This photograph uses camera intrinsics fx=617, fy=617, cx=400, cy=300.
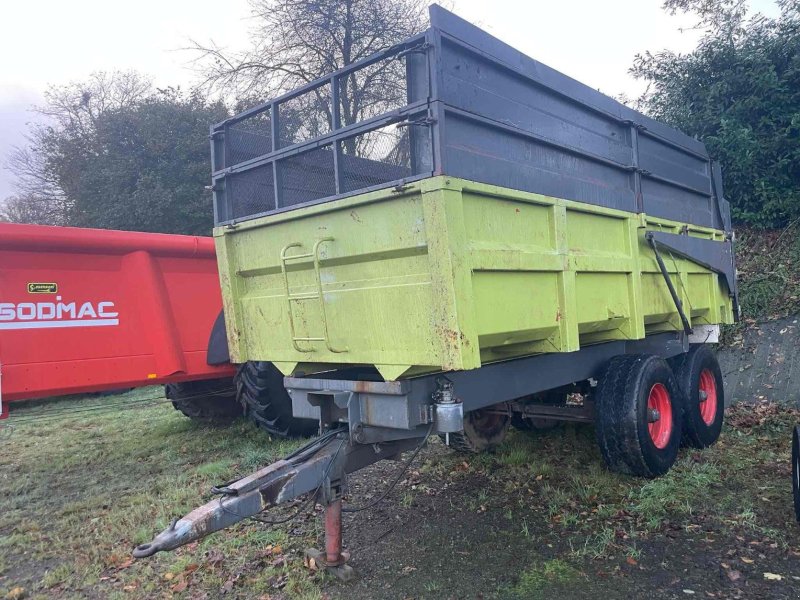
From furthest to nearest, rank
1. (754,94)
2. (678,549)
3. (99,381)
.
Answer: (754,94)
(99,381)
(678,549)

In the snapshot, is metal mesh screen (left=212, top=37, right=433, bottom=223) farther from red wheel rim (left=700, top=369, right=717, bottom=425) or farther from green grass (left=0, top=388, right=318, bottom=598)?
red wheel rim (left=700, top=369, right=717, bottom=425)

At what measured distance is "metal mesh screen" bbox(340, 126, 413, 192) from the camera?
128 inches

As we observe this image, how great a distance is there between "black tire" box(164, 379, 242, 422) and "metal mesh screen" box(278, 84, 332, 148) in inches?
142

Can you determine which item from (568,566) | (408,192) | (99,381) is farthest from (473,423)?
(99,381)

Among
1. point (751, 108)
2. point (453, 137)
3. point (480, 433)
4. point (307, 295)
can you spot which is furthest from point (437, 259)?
point (751, 108)

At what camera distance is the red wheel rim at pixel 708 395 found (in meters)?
5.67

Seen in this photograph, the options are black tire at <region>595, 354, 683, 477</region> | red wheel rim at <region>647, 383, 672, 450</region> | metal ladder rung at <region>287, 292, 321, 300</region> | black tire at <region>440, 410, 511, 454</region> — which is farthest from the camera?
black tire at <region>440, 410, 511, 454</region>

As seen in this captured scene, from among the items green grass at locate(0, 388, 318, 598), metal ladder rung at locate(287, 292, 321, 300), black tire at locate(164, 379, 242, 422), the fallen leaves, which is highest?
metal ladder rung at locate(287, 292, 321, 300)

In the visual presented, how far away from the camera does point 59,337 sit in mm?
5043

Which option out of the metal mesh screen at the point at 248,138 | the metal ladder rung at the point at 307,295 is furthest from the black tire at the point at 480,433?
the metal mesh screen at the point at 248,138

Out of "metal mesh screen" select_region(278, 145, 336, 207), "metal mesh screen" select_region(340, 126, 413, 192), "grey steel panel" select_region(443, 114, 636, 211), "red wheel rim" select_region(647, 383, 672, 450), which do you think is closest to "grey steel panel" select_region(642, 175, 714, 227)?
"grey steel panel" select_region(443, 114, 636, 211)

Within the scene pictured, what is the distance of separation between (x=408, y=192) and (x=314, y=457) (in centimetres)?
146

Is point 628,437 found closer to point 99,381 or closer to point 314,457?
point 314,457

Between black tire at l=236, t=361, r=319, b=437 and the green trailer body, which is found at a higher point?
the green trailer body
